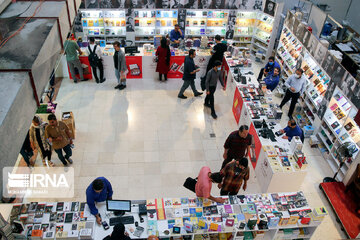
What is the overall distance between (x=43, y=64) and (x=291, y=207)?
14.8 feet

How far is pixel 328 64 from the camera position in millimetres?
7730

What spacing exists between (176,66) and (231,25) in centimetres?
339

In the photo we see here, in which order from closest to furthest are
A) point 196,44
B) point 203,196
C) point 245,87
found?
point 203,196 < point 245,87 < point 196,44

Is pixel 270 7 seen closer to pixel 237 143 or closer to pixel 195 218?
pixel 237 143

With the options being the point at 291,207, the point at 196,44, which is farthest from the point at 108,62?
the point at 291,207

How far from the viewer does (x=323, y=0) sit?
43.7 ft

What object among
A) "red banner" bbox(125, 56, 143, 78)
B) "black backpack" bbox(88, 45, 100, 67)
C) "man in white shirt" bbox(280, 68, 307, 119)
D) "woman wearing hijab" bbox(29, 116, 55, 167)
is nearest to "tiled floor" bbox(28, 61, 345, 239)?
"red banner" bbox(125, 56, 143, 78)

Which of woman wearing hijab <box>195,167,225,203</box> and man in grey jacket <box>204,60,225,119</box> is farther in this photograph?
man in grey jacket <box>204,60,225,119</box>

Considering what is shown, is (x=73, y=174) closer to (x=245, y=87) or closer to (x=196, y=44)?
(x=245, y=87)

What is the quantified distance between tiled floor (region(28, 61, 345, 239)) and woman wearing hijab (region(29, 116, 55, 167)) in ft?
1.08

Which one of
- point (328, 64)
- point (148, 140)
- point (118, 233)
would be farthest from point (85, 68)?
point (328, 64)

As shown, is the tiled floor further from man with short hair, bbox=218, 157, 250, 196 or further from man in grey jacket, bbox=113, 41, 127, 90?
man with short hair, bbox=218, 157, 250, 196

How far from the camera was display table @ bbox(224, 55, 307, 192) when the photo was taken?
6.10m

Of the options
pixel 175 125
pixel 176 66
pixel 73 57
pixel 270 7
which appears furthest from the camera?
pixel 270 7
